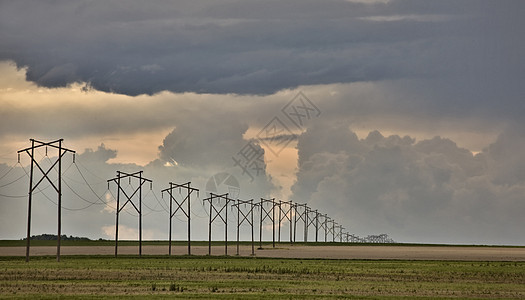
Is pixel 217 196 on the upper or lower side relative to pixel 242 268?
upper

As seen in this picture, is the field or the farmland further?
the farmland

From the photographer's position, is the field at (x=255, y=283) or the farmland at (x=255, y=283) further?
the farmland at (x=255, y=283)

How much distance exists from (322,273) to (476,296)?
31068mm

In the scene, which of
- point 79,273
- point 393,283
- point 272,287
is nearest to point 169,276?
point 79,273

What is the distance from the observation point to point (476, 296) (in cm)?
6700

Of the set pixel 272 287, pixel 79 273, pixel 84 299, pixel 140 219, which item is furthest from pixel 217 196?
pixel 84 299

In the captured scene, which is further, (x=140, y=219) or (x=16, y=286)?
(x=140, y=219)

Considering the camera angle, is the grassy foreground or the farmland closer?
the grassy foreground

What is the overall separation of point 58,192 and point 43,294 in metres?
58.4

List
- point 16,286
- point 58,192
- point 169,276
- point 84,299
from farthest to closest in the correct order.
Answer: point 58,192, point 169,276, point 16,286, point 84,299

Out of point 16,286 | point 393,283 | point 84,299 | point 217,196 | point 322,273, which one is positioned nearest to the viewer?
point 84,299

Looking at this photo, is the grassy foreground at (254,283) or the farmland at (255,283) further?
the farmland at (255,283)

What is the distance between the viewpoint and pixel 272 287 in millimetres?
72625

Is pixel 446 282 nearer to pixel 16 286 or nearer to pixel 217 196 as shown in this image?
pixel 16 286
